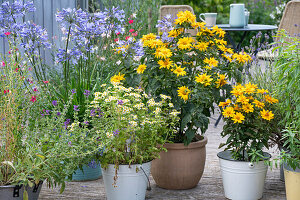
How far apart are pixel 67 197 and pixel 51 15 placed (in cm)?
286

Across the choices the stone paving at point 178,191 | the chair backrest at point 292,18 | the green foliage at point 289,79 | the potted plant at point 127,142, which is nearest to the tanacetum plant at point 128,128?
the potted plant at point 127,142

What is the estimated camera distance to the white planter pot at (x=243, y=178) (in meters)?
2.95

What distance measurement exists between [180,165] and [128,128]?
0.52 m

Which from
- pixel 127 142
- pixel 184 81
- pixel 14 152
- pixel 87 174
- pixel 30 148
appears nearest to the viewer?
pixel 30 148

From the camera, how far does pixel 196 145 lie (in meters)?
3.12

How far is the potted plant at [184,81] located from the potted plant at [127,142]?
0.14 metres

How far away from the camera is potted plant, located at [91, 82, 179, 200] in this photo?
283cm

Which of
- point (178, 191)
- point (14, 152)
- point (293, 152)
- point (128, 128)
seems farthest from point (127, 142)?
point (293, 152)

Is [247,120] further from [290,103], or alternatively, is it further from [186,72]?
[186,72]

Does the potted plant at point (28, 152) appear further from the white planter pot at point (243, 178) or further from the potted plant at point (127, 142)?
the white planter pot at point (243, 178)

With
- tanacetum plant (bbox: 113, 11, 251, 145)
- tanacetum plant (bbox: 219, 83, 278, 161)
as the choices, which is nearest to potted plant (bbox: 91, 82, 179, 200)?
tanacetum plant (bbox: 113, 11, 251, 145)

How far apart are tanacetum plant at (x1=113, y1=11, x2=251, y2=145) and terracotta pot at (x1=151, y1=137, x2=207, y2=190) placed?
79mm

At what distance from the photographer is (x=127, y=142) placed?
290 centimetres

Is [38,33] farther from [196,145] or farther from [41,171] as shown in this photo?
[196,145]
